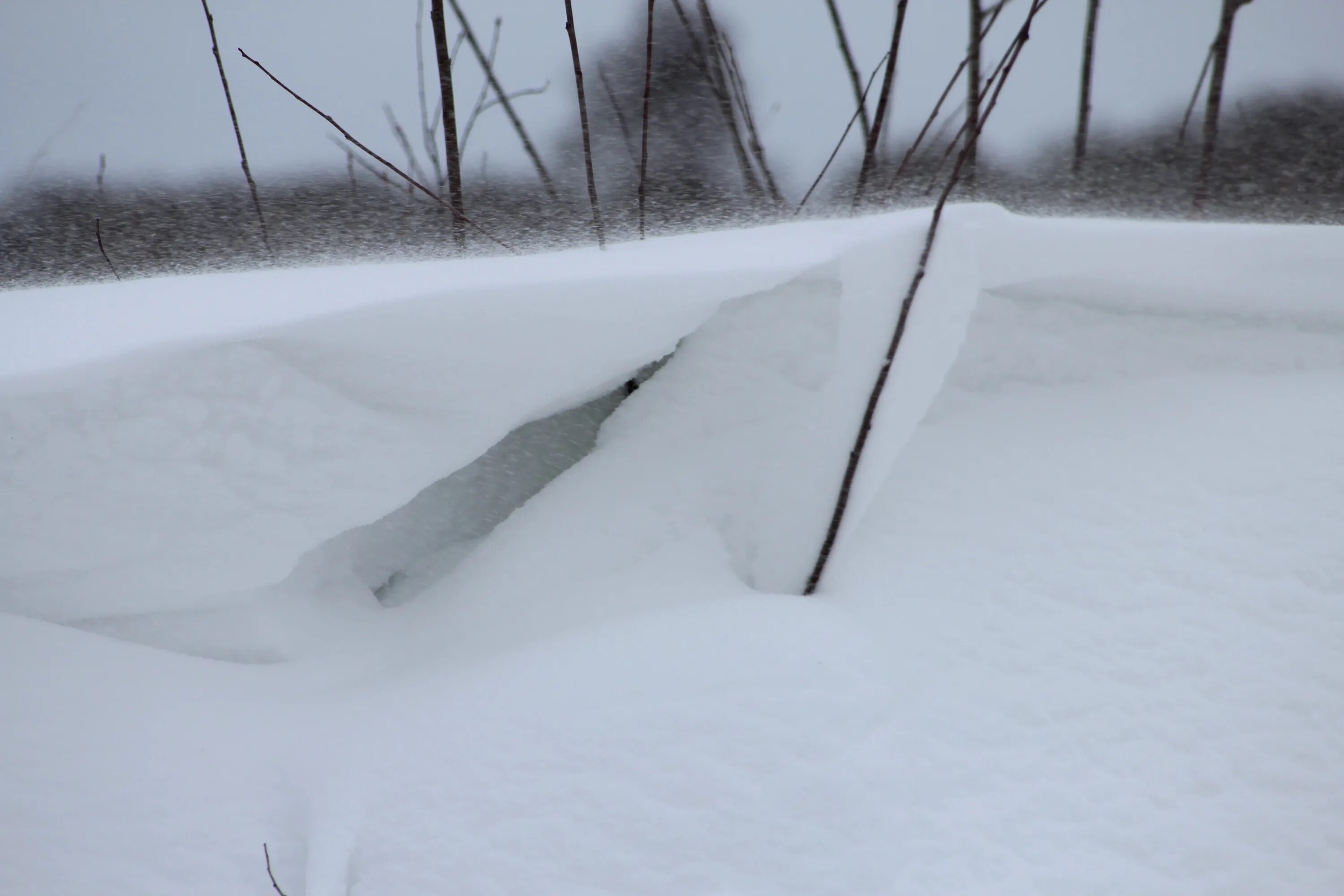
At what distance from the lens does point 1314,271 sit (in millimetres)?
1112

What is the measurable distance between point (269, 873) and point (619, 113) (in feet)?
6.16

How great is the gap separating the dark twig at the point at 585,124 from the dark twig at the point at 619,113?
1.58ft

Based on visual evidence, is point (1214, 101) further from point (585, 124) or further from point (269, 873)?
point (269, 873)

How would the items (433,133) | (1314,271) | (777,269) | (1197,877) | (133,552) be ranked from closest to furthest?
(1197,877), (133,552), (777,269), (1314,271), (433,133)

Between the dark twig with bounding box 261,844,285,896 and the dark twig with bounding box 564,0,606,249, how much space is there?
95 centimetres

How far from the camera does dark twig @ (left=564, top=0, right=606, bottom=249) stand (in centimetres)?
141

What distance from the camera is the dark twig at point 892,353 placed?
0.96 m

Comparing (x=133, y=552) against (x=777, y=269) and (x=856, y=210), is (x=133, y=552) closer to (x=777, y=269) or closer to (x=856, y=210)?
(x=777, y=269)

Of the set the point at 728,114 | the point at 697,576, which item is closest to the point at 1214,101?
the point at 728,114

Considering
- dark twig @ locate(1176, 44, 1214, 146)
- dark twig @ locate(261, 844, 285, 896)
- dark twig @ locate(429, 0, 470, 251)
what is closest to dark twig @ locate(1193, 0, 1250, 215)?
dark twig @ locate(1176, 44, 1214, 146)

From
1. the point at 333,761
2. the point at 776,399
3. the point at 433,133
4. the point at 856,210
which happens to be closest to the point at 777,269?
the point at 776,399

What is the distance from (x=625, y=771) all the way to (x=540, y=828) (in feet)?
0.30

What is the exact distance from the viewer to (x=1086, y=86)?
212cm

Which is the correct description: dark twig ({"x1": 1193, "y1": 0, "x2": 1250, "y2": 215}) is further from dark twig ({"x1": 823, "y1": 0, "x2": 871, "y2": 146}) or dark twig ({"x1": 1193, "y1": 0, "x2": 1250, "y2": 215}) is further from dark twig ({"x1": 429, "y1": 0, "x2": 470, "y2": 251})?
dark twig ({"x1": 429, "y1": 0, "x2": 470, "y2": 251})
